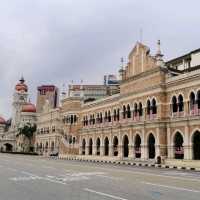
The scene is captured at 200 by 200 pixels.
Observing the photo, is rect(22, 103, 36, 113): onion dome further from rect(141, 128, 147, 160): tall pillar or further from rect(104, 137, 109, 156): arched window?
rect(141, 128, 147, 160): tall pillar

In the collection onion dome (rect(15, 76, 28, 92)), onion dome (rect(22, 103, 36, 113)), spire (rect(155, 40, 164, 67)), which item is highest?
onion dome (rect(15, 76, 28, 92))

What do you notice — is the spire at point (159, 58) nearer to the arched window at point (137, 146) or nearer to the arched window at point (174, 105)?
the arched window at point (174, 105)

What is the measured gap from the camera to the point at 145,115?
39500 mm

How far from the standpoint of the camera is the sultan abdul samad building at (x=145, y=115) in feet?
111

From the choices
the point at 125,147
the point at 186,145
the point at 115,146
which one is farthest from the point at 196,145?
the point at 115,146

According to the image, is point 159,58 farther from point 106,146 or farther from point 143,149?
point 106,146

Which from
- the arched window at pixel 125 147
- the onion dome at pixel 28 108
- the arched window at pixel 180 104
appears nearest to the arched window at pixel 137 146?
the arched window at pixel 125 147

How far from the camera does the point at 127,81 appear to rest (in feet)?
143

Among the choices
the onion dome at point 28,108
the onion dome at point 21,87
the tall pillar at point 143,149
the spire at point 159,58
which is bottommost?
the tall pillar at point 143,149

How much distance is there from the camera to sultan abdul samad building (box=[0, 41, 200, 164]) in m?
33.9

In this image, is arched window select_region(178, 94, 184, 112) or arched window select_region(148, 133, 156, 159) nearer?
arched window select_region(178, 94, 184, 112)

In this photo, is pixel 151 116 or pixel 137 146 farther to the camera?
pixel 137 146

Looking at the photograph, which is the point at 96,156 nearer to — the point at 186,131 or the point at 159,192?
the point at 186,131

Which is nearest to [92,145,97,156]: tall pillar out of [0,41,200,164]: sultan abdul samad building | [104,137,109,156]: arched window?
[0,41,200,164]: sultan abdul samad building
